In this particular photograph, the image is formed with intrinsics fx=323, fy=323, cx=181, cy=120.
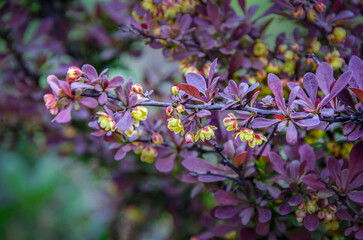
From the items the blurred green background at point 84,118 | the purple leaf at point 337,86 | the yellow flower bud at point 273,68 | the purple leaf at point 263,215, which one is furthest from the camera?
the blurred green background at point 84,118

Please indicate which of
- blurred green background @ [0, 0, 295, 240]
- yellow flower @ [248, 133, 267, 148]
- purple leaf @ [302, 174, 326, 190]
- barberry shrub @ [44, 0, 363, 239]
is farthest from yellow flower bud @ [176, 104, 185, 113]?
blurred green background @ [0, 0, 295, 240]

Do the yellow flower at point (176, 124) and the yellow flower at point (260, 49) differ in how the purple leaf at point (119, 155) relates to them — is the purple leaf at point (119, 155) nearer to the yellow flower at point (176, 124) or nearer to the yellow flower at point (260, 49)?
the yellow flower at point (176, 124)

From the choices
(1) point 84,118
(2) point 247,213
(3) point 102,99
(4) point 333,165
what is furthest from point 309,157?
(1) point 84,118

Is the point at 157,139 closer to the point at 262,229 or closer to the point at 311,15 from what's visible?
the point at 262,229

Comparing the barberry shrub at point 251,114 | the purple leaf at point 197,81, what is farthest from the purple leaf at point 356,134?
the purple leaf at point 197,81

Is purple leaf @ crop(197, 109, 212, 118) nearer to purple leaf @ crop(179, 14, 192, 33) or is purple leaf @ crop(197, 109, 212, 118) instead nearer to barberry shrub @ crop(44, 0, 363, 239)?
barberry shrub @ crop(44, 0, 363, 239)

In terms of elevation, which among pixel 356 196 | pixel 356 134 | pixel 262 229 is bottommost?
pixel 262 229

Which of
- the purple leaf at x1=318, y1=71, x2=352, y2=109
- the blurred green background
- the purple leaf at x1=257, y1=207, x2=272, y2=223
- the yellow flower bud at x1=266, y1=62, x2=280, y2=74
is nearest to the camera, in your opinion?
the purple leaf at x1=318, y1=71, x2=352, y2=109
